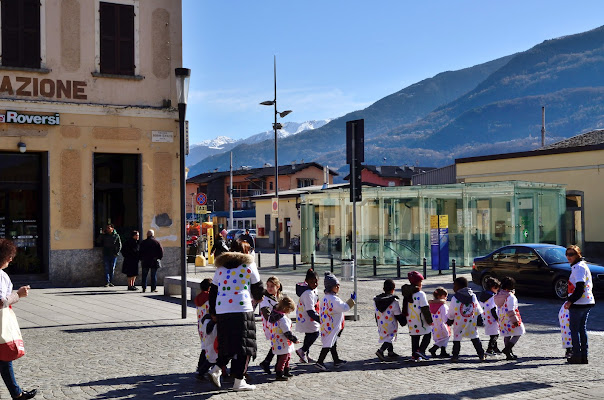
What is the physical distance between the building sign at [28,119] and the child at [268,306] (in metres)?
12.1

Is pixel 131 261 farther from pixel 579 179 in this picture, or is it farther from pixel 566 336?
pixel 579 179

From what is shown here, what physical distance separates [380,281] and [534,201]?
8309mm

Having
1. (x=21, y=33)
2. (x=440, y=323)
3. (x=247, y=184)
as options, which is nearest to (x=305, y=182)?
(x=247, y=184)

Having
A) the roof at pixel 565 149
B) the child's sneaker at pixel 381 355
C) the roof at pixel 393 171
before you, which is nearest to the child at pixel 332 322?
the child's sneaker at pixel 381 355

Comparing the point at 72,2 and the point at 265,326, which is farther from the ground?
the point at 72,2

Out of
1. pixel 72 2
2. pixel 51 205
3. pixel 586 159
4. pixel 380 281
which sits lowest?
pixel 380 281

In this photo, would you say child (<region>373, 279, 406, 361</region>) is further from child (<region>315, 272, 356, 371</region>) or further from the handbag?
the handbag

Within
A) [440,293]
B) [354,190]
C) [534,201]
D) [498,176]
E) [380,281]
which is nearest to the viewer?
[440,293]

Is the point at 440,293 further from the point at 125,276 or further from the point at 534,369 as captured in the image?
the point at 125,276

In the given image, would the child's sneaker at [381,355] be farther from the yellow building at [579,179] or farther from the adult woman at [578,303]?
the yellow building at [579,179]

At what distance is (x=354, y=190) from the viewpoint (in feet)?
48.2

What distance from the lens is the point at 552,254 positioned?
19.3m

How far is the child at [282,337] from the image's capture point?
8.71 meters

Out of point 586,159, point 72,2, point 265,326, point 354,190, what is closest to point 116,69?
point 72,2
